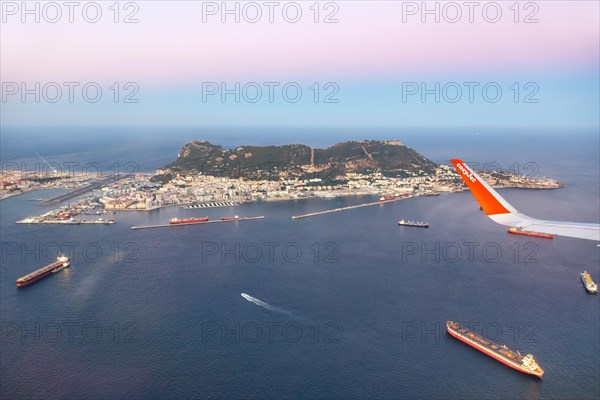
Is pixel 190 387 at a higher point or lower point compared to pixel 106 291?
lower

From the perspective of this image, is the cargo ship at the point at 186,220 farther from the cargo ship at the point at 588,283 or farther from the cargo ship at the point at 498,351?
the cargo ship at the point at 588,283

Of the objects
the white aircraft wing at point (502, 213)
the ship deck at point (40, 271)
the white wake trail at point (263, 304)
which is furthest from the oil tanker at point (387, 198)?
the white aircraft wing at point (502, 213)

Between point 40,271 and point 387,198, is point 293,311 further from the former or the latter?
point 387,198

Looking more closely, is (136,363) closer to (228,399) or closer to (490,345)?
(228,399)

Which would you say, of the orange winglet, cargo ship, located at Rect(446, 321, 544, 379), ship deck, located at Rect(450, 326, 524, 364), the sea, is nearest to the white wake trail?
the sea

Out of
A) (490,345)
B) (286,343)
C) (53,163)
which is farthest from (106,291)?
(53,163)

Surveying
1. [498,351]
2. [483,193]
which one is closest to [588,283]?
[498,351]
